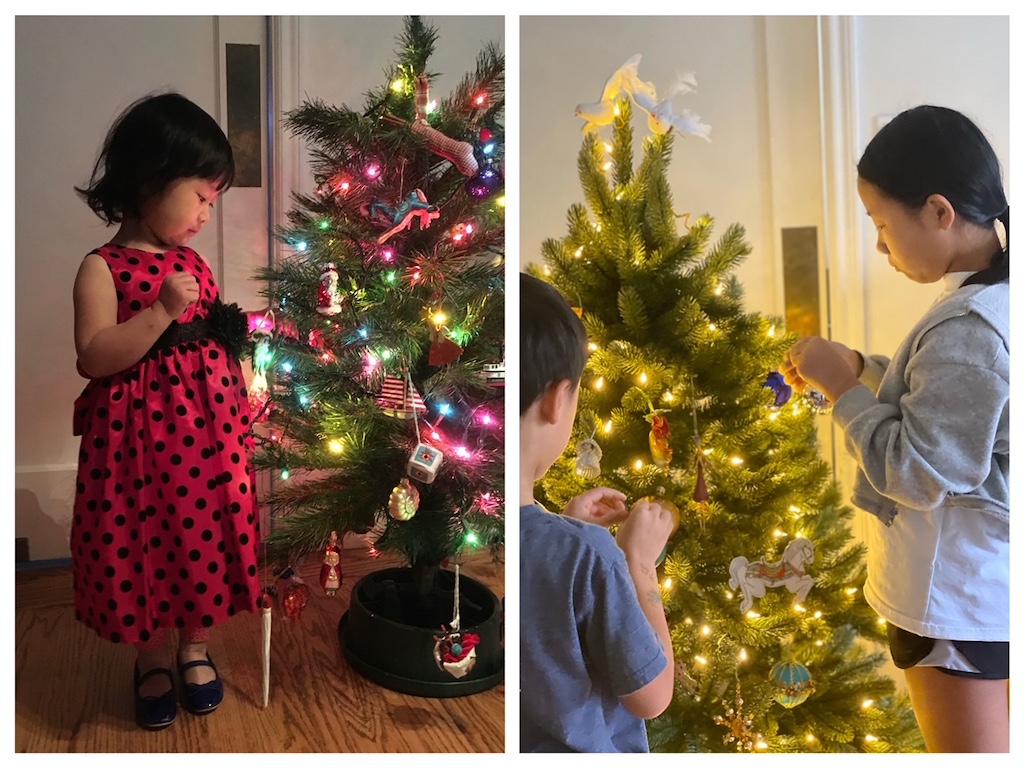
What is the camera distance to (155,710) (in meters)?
1.09

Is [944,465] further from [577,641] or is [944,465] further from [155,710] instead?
[155,710]

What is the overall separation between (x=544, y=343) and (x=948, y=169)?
57 cm

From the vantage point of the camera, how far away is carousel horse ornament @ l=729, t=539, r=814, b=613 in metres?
1.04

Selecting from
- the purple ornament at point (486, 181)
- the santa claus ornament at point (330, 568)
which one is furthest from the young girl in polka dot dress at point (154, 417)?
the purple ornament at point (486, 181)

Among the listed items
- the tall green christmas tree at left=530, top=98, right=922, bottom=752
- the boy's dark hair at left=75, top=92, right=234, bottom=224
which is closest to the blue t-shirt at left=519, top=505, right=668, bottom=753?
the tall green christmas tree at left=530, top=98, right=922, bottom=752

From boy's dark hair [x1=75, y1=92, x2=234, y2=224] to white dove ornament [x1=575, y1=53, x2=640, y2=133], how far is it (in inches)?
22.4

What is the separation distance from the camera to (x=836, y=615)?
1090 mm

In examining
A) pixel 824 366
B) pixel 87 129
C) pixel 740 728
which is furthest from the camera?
pixel 87 129

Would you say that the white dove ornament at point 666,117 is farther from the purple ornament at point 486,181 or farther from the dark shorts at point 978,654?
the dark shorts at point 978,654

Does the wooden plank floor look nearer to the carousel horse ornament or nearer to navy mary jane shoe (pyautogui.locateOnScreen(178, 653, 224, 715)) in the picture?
navy mary jane shoe (pyautogui.locateOnScreen(178, 653, 224, 715))

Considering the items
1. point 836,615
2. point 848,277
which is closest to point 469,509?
point 836,615

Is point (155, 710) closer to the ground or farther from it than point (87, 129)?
closer to the ground

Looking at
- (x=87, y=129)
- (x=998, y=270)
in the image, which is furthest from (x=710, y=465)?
(x=87, y=129)
